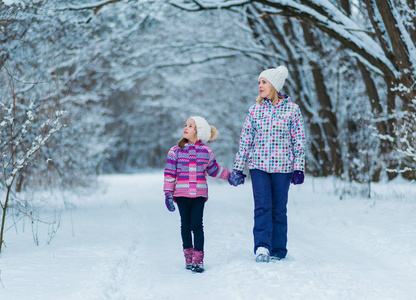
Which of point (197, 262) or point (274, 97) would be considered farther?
point (274, 97)

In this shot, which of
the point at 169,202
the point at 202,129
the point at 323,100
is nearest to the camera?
the point at 169,202

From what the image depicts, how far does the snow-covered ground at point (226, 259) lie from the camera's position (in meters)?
4.02

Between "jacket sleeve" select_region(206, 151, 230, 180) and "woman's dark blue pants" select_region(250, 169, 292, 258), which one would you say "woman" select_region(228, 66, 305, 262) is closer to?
"woman's dark blue pants" select_region(250, 169, 292, 258)

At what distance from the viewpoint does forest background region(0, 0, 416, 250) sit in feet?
25.5

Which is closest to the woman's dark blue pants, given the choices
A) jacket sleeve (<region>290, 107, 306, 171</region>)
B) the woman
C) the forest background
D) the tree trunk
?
the woman

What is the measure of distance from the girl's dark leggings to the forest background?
1681 mm

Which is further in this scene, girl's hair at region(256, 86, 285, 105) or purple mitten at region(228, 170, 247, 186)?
girl's hair at region(256, 86, 285, 105)

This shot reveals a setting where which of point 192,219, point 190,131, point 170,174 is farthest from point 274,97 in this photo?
point 192,219

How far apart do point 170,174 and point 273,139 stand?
3.61 ft

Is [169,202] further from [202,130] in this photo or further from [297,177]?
[297,177]

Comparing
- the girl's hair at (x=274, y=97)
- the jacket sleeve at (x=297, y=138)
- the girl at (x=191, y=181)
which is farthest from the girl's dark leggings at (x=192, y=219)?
the girl's hair at (x=274, y=97)

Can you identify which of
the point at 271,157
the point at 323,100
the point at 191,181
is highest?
the point at 323,100

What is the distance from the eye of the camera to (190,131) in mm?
5016

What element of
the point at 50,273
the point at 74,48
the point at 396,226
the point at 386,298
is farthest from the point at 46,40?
the point at 386,298
